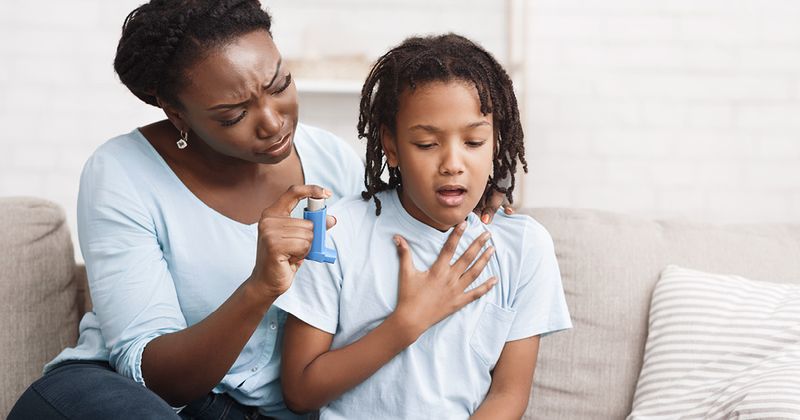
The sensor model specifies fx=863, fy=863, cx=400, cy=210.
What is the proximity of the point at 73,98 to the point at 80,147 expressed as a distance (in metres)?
0.18

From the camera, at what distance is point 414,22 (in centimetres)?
316

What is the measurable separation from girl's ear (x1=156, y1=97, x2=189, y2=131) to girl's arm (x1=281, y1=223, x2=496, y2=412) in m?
0.41

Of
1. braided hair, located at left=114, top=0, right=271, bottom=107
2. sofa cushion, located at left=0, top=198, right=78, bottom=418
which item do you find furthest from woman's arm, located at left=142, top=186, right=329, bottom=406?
Result: sofa cushion, located at left=0, top=198, right=78, bottom=418

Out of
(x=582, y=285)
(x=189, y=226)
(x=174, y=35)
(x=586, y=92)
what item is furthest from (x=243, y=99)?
(x=586, y=92)

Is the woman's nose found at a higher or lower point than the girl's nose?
higher

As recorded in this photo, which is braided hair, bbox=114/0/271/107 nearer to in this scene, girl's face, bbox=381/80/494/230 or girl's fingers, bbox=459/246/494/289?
girl's face, bbox=381/80/494/230

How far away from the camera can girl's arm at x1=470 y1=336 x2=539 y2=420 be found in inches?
56.5

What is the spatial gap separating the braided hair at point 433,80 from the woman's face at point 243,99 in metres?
0.15

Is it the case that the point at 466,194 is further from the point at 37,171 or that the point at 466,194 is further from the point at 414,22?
the point at 37,171

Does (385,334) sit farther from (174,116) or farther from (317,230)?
(174,116)

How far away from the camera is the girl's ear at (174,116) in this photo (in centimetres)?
152

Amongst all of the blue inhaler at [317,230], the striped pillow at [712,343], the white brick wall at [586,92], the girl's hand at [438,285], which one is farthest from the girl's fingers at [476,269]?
the white brick wall at [586,92]

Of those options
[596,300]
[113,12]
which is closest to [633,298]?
[596,300]

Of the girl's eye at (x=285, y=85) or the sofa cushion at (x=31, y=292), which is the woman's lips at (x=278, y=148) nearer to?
the girl's eye at (x=285, y=85)
